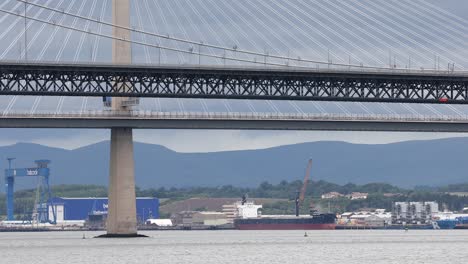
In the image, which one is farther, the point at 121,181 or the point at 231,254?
the point at 121,181

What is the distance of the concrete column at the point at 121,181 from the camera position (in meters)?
103

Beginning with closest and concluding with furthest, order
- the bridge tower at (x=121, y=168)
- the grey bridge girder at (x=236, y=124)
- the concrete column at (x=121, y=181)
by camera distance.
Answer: the grey bridge girder at (x=236, y=124) → the bridge tower at (x=121, y=168) → the concrete column at (x=121, y=181)

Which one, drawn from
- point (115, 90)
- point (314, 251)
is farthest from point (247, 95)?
point (314, 251)

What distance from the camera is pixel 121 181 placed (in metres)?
104

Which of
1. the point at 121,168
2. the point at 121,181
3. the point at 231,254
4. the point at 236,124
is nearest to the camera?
the point at 231,254

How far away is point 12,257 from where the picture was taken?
81688 millimetres

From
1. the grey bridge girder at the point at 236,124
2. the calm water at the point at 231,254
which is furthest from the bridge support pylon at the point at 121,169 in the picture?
the calm water at the point at 231,254

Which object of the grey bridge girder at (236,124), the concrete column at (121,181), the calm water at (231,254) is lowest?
the calm water at (231,254)

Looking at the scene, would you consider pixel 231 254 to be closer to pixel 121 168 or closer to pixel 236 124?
pixel 121 168

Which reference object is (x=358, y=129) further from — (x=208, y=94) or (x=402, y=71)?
(x=208, y=94)

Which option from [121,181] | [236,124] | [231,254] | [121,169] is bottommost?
[231,254]

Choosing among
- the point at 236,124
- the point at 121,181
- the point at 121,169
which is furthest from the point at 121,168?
the point at 236,124

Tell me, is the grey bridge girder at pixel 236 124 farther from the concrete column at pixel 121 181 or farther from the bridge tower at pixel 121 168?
the bridge tower at pixel 121 168

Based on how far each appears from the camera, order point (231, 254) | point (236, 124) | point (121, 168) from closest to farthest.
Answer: point (231, 254), point (121, 168), point (236, 124)
